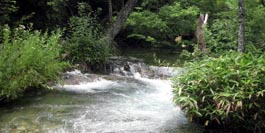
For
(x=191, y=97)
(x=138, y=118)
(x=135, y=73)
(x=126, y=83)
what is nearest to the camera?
(x=191, y=97)

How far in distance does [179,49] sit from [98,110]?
8.57 metres

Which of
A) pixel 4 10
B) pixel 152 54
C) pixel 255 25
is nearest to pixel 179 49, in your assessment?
pixel 152 54

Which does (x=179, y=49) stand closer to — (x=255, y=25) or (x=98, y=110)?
(x=255, y=25)

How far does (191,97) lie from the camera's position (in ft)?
16.5

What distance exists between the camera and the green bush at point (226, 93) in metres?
4.67

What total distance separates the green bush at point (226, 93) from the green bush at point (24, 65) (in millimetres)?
2592

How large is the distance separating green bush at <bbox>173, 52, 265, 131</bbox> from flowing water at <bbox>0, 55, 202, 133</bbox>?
0.38 meters

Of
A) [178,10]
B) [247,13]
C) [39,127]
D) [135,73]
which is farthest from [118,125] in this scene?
[178,10]

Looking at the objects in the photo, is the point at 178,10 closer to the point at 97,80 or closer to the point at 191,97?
the point at 97,80

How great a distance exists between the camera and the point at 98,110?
19.8 feet

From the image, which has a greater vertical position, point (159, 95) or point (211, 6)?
point (211, 6)

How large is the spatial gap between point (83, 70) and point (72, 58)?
41cm

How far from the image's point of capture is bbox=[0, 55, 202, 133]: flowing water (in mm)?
5117

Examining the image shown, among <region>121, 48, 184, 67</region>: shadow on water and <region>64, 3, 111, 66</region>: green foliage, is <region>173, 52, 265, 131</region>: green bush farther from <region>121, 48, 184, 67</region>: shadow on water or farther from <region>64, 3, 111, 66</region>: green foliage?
<region>121, 48, 184, 67</region>: shadow on water
